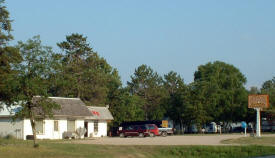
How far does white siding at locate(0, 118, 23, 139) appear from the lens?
49.0 m

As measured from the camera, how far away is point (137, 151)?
3081 cm

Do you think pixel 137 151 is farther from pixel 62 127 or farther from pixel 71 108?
pixel 71 108

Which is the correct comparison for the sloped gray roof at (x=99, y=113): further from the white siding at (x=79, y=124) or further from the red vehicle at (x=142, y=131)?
the red vehicle at (x=142, y=131)

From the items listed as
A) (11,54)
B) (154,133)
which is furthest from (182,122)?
(11,54)

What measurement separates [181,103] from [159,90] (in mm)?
24802

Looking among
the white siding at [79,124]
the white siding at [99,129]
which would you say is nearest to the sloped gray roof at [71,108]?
the white siding at [79,124]

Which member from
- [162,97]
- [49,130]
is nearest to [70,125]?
[49,130]

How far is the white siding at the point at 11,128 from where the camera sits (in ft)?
161

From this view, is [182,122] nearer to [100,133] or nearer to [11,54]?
[100,133]

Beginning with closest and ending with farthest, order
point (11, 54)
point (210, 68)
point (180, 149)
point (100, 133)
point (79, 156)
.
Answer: point (79, 156)
point (180, 149)
point (11, 54)
point (100, 133)
point (210, 68)

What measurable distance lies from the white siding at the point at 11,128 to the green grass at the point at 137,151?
18.3 m

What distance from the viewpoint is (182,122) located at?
270 ft

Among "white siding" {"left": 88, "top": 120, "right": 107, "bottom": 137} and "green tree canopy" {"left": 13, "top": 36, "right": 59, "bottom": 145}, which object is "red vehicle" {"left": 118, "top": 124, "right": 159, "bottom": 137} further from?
"green tree canopy" {"left": 13, "top": 36, "right": 59, "bottom": 145}

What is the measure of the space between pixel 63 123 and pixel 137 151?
75.9ft
